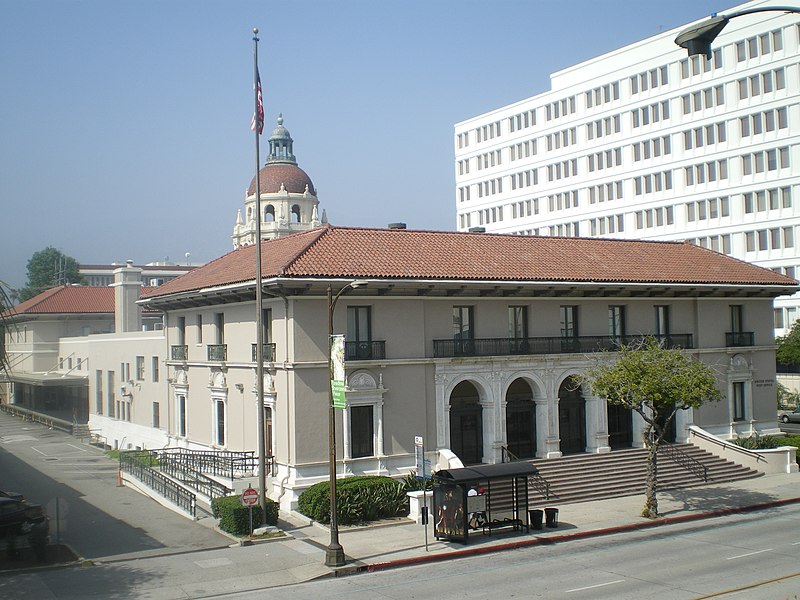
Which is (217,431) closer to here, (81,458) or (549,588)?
(81,458)

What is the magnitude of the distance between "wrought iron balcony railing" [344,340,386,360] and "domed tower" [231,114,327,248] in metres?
62.1

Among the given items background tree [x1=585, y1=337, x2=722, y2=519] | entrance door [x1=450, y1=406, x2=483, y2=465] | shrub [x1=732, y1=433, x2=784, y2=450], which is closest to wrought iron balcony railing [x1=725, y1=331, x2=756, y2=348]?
shrub [x1=732, y1=433, x2=784, y2=450]

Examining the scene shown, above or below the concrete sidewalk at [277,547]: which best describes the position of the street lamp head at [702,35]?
above

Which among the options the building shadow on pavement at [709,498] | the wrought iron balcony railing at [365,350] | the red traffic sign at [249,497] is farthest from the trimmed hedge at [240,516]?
the building shadow on pavement at [709,498]

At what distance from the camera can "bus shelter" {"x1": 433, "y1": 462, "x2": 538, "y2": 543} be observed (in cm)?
2700

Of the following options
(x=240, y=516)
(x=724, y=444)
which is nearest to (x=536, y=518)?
(x=240, y=516)

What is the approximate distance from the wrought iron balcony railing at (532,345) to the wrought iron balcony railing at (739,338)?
3538 millimetres

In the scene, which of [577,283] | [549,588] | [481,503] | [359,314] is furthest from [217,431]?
[549,588]

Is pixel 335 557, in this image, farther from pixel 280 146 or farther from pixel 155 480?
pixel 280 146

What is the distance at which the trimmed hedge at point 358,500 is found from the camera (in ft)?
97.1

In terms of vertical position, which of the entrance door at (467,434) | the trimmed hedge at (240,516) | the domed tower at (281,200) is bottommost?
the trimmed hedge at (240,516)

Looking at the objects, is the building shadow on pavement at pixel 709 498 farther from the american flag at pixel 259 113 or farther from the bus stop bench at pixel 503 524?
the american flag at pixel 259 113

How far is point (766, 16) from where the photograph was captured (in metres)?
64.1

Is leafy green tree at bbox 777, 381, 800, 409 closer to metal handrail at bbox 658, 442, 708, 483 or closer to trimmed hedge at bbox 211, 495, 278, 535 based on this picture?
metal handrail at bbox 658, 442, 708, 483
